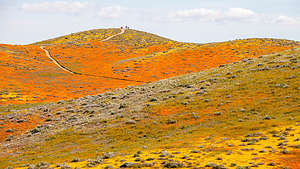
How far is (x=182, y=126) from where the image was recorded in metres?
26.0

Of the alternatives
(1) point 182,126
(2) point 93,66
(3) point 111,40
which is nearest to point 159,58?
(2) point 93,66

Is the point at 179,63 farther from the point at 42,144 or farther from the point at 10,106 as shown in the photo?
the point at 42,144

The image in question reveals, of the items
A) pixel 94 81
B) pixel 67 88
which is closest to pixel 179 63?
pixel 94 81

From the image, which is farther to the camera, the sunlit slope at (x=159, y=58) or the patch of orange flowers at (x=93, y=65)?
the sunlit slope at (x=159, y=58)

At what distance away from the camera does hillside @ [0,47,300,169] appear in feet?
55.4

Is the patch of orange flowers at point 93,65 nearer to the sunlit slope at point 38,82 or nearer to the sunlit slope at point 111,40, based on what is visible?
the sunlit slope at point 38,82

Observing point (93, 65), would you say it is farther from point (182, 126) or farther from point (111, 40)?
point (182, 126)

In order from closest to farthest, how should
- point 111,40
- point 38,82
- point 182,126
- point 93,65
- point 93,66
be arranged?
point 182,126 → point 38,82 → point 93,66 → point 93,65 → point 111,40

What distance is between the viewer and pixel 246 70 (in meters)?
40.4

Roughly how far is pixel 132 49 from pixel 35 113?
9279cm

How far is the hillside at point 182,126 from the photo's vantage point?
665 inches

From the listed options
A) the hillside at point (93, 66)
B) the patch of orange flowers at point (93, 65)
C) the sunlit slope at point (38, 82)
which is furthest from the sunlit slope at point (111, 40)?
the sunlit slope at point (38, 82)

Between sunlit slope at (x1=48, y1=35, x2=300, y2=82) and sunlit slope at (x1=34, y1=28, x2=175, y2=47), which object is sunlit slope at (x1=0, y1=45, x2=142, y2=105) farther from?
sunlit slope at (x1=34, y1=28, x2=175, y2=47)

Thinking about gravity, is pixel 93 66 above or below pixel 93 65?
below
